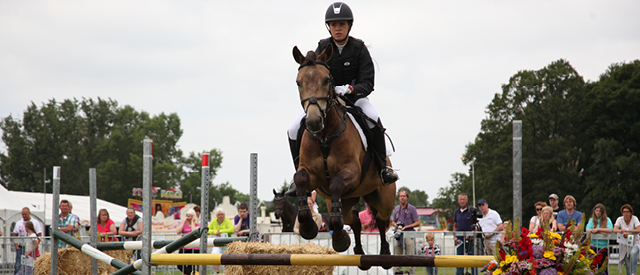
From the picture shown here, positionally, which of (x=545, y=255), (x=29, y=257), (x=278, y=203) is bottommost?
(x=29, y=257)

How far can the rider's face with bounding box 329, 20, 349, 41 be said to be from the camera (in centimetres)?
574

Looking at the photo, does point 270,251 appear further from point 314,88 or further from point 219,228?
point 314,88

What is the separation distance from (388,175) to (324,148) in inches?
34.6

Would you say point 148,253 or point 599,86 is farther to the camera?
point 599,86

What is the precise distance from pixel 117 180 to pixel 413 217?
2436 inches

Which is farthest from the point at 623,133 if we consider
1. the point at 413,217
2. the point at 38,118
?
the point at 38,118

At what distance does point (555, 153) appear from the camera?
37.8m

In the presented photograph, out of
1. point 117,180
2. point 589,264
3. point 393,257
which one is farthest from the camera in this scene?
point 117,180

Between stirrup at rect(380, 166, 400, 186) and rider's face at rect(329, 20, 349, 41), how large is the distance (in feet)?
4.58

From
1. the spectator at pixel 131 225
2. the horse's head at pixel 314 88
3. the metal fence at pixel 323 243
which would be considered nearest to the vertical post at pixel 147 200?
the horse's head at pixel 314 88

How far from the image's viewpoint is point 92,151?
229ft

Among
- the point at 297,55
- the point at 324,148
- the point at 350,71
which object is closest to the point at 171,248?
the point at 324,148

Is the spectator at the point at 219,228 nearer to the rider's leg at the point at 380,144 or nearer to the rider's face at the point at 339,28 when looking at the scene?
the rider's leg at the point at 380,144

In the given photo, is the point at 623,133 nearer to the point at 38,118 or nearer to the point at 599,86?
the point at 599,86
